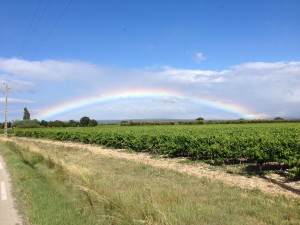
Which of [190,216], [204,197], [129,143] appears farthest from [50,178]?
[129,143]

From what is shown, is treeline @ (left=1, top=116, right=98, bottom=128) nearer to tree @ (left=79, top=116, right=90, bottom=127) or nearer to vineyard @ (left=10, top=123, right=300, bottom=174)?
tree @ (left=79, top=116, right=90, bottom=127)

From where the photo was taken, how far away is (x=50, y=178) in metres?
13.3

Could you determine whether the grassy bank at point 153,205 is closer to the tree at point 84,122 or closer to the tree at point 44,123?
the tree at point 84,122

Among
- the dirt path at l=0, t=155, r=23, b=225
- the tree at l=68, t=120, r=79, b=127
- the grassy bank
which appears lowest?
the dirt path at l=0, t=155, r=23, b=225

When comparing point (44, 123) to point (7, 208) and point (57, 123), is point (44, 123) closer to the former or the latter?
point (57, 123)

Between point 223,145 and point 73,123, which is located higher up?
point 73,123

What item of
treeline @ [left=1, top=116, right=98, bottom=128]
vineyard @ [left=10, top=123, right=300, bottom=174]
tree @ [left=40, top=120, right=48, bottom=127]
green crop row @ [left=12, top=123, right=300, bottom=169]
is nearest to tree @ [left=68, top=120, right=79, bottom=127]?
treeline @ [left=1, top=116, right=98, bottom=128]

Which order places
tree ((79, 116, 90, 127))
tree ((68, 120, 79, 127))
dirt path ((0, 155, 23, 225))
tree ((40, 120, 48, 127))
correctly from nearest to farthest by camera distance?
dirt path ((0, 155, 23, 225)) → tree ((68, 120, 79, 127)) → tree ((79, 116, 90, 127)) → tree ((40, 120, 48, 127))

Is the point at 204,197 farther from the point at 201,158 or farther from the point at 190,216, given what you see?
the point at 201,158

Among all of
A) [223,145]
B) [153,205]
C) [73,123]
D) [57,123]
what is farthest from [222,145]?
[57,123]

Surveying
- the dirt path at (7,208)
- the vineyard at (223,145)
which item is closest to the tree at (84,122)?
the vineyard at (223,145)

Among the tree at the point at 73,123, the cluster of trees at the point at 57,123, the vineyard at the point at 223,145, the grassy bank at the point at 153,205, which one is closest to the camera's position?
the grassy bank at the point at 153,205

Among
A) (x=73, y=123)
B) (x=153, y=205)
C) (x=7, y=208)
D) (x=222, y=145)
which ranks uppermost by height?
(x=73, y=123)

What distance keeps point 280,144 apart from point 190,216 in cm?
724
